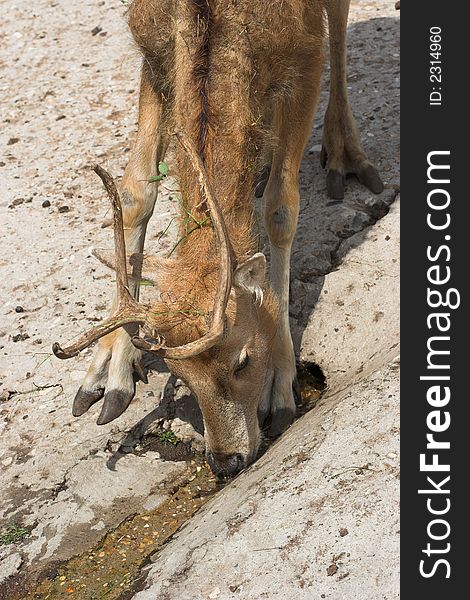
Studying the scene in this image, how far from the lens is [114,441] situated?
21.1ft

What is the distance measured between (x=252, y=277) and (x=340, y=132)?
3367mm

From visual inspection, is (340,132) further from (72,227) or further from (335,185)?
(72,227)

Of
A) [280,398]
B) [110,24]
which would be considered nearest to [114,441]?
[280,398]

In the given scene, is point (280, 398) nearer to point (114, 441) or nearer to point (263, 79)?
point (114, 441)

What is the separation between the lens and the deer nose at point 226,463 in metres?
5.84

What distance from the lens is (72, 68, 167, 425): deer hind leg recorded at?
6.59 meters

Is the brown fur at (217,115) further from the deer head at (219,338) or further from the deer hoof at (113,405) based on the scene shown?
the deer hoof at (113,405)

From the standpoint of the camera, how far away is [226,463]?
230 inches

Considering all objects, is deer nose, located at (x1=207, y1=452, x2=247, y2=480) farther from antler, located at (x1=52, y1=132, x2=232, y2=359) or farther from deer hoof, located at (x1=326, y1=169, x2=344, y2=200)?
deer hoof, located at (x1=326, y1=169, x2=344, y2=200)

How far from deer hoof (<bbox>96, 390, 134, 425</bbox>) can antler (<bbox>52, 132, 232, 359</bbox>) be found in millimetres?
1475

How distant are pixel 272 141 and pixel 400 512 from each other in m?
2.39

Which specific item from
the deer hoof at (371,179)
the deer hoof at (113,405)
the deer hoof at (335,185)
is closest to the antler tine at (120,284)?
the deer hoof at (113,405)

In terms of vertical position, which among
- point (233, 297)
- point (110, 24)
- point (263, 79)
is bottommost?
point (233, 297)

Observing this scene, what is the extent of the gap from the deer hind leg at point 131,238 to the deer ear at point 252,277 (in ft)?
4.00
